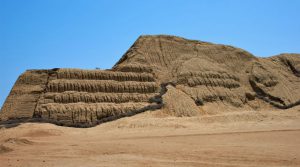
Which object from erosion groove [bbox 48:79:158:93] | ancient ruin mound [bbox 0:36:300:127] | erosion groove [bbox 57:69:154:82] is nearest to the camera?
ancient ruin mound [bbox 0:36:300:127]

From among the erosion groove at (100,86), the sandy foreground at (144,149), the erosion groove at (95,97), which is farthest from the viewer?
the erosion groove at (100,86)

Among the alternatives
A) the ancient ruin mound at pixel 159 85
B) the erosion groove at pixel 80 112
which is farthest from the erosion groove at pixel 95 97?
the erosion groove at pixel 80 112

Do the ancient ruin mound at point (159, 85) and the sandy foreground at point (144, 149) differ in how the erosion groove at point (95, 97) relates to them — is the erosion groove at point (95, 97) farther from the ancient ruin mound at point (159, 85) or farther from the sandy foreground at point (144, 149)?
the sandy foreground at point (144, 149)

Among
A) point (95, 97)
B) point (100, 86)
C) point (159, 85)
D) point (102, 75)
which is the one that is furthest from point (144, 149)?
point (159, 85)

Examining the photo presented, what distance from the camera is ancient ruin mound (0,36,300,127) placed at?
2214 cm

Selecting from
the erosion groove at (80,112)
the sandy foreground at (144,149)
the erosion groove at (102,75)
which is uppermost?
the erosion groove at (102,75)

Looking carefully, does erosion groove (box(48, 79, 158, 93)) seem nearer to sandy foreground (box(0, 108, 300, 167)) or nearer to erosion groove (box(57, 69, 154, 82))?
erosion groove (box(57, 69, 154, 82))

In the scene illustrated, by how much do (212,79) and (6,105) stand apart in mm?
15449

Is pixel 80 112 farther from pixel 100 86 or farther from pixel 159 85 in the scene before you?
pixel 159 85

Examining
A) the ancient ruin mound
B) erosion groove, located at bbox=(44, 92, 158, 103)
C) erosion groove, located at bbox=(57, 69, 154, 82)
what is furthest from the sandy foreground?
erosion groove, located at bbox=(57, 69, 154, 82)

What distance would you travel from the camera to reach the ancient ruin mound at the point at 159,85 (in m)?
22.1

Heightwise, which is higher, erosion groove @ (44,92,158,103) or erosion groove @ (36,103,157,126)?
erosion groove @ (44,92,158,103)

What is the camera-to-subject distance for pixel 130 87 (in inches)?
974

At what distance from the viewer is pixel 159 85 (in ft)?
86.0
